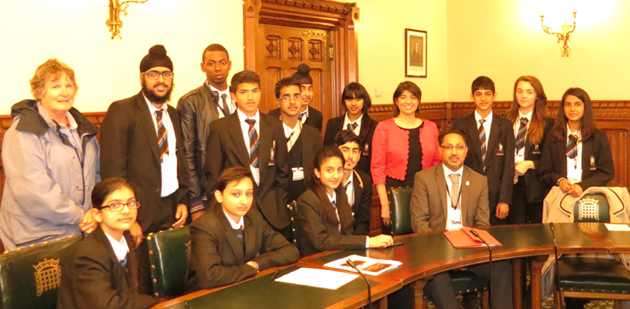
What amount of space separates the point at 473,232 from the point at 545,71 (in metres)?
4.26

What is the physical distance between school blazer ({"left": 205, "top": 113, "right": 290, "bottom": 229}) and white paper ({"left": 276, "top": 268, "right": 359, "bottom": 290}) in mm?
995

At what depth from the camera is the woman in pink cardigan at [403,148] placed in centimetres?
441

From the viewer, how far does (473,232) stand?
A: 11.2 feet

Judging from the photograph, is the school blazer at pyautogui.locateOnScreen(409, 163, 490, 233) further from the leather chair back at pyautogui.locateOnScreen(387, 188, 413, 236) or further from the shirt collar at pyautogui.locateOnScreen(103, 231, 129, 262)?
the shirt collar at pyautogui.locateOnScreen(103, 231, 129, 262)

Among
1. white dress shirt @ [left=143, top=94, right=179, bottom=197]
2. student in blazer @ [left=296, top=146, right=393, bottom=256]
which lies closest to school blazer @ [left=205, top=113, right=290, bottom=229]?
Result: white dress shirt @ [left=143, top=94, right=179, bottom=197]

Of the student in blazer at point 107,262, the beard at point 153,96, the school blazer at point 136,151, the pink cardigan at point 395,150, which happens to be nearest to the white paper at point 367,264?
the student in blazer at point 107,262

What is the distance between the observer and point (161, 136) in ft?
11.4

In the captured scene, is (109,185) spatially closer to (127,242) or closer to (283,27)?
(127,242)

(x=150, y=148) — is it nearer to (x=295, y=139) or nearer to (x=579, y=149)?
(x=295, y=139)

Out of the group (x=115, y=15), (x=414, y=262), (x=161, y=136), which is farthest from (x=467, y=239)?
(x=115, y=15)

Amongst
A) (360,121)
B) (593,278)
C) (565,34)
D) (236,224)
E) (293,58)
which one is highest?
(565,34)

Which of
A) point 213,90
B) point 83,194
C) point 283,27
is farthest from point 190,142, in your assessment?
point 283,27

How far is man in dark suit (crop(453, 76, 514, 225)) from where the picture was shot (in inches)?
175

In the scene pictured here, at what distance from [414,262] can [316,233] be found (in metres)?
0.61
